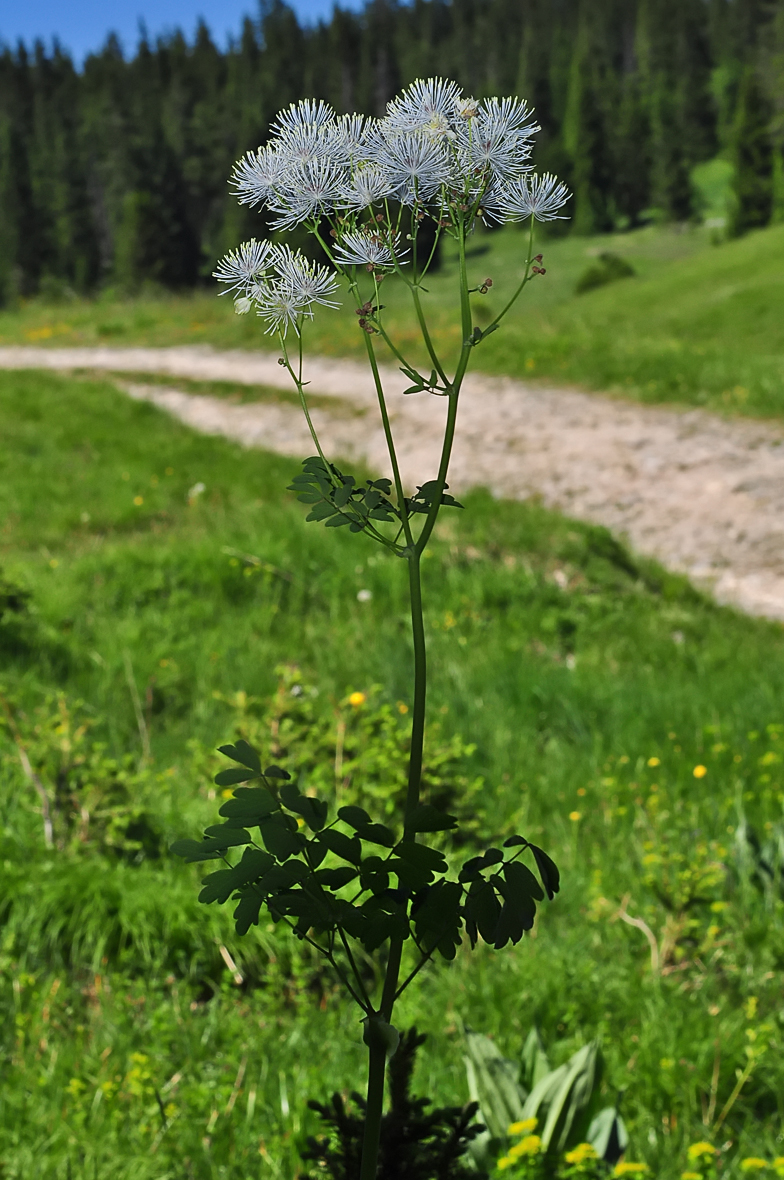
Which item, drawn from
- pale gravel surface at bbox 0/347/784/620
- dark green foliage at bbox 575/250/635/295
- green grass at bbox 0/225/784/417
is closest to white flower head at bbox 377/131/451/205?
green grass at bbox 0/225/784/417

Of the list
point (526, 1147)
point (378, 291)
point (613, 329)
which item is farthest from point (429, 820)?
Answer: point (613, 329)

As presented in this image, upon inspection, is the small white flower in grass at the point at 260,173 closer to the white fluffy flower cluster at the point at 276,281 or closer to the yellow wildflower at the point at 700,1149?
the white fluffy flower cluster at the point at 276,281

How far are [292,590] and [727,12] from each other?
4590 inches

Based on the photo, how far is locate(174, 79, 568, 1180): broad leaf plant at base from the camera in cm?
96

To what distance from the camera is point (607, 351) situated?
13531mm

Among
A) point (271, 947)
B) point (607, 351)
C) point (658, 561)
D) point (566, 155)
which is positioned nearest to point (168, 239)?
point (566, 155)

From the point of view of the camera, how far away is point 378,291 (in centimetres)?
100

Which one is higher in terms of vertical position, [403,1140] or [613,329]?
[613,329]

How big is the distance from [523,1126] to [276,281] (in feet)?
5.81

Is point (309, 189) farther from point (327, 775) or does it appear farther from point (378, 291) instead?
point (327, 775)

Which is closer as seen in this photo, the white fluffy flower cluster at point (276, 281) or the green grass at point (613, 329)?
the white fluffy flower cluster at point (276, 281)

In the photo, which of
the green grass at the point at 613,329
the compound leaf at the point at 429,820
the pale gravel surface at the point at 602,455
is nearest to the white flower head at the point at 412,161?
the compound leaf at the point at 429,820

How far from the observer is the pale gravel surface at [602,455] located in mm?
7609

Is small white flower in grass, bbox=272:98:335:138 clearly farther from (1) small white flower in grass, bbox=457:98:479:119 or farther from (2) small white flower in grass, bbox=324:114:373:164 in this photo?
(1) small white flower in grass, bbox=457:98:479:119
